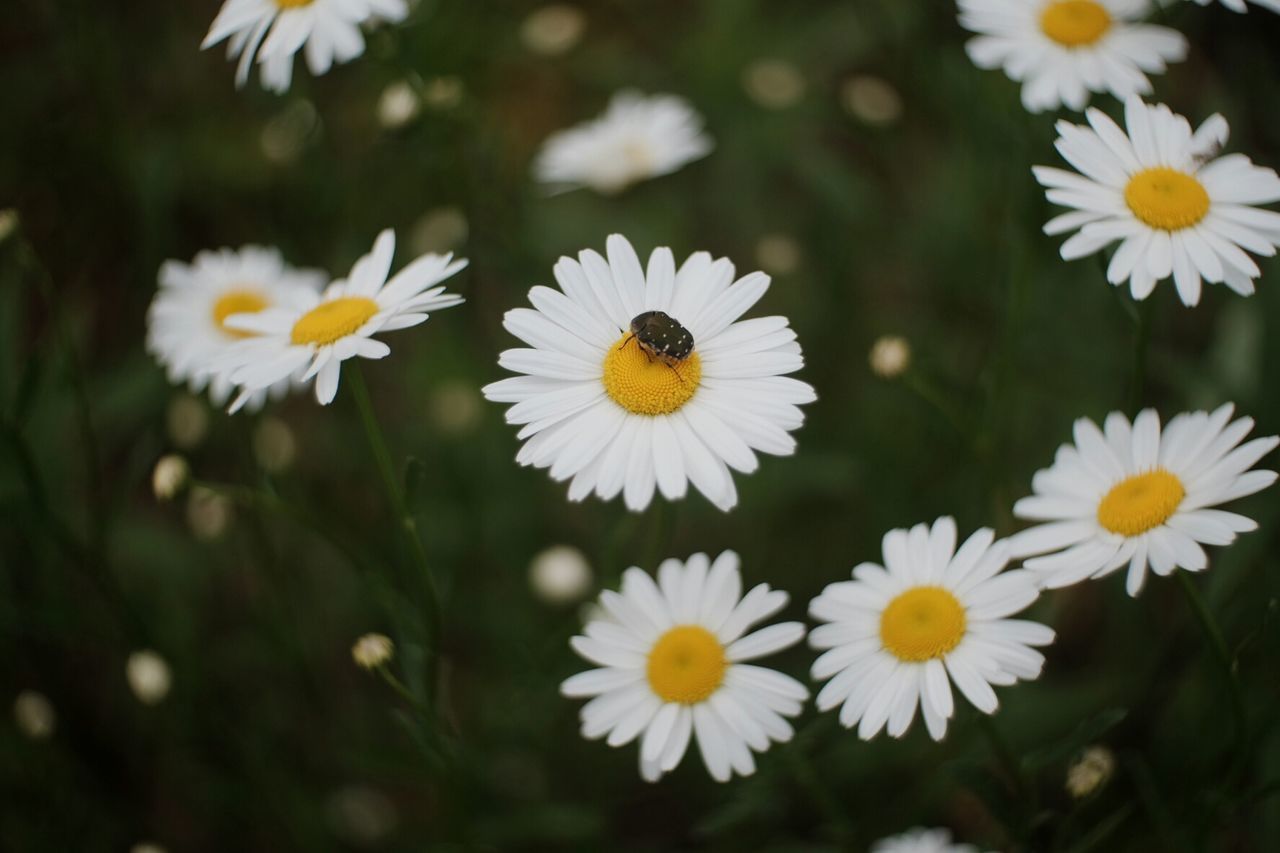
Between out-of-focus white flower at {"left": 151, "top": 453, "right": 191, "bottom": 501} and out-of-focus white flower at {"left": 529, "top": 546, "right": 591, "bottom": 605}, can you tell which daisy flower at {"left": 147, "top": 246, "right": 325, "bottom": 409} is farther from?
out-of-focus white flower at {"left": 529, "top": 546, "right": 591, "bottom": 605}

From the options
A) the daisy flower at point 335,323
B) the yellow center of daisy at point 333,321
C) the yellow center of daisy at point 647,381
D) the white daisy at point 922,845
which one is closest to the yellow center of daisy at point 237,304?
the daisy flower at point 335,323

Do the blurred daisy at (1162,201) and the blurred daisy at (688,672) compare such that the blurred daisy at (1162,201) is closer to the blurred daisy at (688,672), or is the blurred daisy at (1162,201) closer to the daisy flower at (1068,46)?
the daisy flower at (1068,46)

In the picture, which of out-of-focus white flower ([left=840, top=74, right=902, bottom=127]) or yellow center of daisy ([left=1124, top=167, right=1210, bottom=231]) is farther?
out-of-focus white flower ([left=840, top=74, right=902, bottom=127])

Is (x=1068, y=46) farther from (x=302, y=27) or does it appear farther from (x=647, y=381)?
(x=302, y=27)

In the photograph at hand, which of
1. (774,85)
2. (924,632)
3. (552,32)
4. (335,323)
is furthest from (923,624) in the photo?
(552,32)

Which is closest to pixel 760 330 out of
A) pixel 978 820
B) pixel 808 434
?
pixel 808 434

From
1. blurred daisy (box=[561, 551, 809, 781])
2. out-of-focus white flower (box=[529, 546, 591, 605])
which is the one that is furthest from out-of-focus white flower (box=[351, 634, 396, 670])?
out-of-focus white flower (box=[529, 546, 591, 605])
